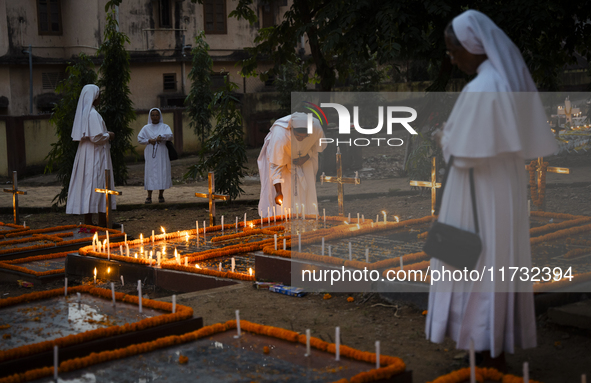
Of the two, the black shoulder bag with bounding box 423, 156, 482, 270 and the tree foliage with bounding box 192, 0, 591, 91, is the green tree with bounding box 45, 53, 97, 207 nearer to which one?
the tree foliage with bounding box 192, 0, 591, 91

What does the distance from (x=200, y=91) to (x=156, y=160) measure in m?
8.49

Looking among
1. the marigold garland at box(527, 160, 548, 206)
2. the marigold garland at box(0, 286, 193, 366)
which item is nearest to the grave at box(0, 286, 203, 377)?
the marigold garland at box(0, 286, 193, 366)

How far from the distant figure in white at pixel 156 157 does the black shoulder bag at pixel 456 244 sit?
34.6 ft

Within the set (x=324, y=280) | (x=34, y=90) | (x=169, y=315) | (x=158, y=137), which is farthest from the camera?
(x=34, y=90)

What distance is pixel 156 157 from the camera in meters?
14.4

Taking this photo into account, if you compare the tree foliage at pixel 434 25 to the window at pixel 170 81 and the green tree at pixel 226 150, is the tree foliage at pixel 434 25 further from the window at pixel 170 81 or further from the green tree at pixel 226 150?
the window at pixel 170 81

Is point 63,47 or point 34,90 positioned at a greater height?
point 63,47

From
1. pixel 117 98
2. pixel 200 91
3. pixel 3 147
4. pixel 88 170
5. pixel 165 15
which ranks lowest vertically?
pixel 88 170

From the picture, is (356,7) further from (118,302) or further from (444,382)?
(444,382)

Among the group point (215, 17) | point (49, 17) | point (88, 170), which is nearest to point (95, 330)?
point (88, 170)

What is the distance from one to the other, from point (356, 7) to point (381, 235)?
279cm

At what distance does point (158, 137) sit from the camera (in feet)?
47.3

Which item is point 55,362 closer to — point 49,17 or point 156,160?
point 156,160

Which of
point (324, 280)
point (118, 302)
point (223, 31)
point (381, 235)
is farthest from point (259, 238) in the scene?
point (223, 31)
